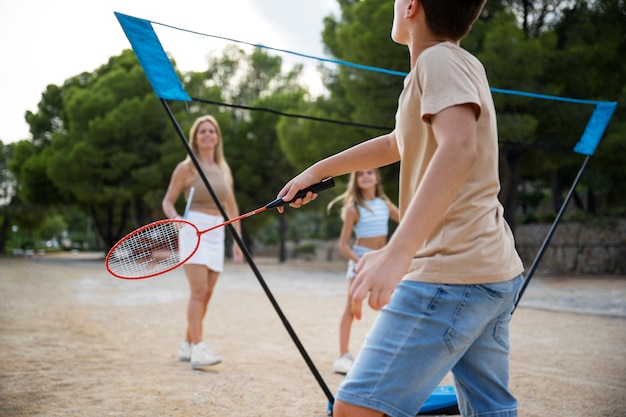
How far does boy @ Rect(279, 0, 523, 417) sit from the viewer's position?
56.7 inches

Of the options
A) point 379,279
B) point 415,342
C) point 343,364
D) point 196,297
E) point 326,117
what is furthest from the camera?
point 326,117

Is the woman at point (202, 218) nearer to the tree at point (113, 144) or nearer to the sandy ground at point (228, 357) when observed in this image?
the sandy ground at point (228, 357)

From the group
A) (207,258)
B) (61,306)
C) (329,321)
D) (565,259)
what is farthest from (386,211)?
(565,259)

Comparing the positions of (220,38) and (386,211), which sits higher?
(220,38)

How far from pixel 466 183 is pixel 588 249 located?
58.4ft

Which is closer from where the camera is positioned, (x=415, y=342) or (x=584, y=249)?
(x=415, y=342)

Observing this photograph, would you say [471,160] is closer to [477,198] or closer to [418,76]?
[477,198]

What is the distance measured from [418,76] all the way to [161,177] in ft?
86.2

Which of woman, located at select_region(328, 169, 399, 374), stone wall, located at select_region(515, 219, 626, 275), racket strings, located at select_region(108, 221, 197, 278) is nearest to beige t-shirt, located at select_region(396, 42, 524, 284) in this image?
racket strings, located at select_region(108, 221, 197, 278)

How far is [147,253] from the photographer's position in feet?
10.7

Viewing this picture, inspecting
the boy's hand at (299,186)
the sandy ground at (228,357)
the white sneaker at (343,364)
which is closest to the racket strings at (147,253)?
the boy's hand at (299,186)

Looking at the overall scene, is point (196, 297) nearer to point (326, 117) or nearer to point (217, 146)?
point (217, 146)

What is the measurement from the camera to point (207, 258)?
199 inches

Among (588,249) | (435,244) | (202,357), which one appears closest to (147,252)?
(202,357)
